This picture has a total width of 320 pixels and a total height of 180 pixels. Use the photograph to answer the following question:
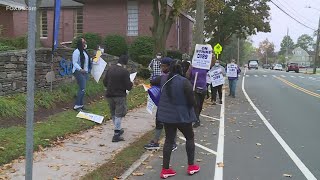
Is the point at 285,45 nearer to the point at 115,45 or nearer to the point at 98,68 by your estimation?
the point at 115,45

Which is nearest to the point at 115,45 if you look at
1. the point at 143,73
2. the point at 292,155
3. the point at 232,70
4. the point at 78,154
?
the point at 143,73

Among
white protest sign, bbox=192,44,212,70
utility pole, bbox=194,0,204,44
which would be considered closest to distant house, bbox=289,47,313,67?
utility pole, bbox=194,0,204,44

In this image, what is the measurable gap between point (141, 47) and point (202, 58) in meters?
15.4

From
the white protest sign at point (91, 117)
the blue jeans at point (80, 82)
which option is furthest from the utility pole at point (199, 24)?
the white protest sign at point (91, 117)

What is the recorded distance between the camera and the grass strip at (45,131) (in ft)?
24.8

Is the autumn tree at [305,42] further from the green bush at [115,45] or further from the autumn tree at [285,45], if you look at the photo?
the green bush at [115,45]

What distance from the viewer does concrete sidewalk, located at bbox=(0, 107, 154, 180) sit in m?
6.73

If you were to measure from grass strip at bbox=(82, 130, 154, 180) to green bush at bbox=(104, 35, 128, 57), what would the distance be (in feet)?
67.3

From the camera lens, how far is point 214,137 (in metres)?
10.3

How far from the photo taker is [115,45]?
1164 inches

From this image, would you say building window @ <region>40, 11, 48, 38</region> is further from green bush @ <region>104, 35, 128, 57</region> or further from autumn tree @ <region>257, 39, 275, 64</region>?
autumn tree @ <region>257, 39, 275, 64</region>

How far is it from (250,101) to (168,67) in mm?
11782

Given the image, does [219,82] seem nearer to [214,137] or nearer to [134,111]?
[134,111]

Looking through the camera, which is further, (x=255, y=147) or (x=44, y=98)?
(x=44, y=98)
